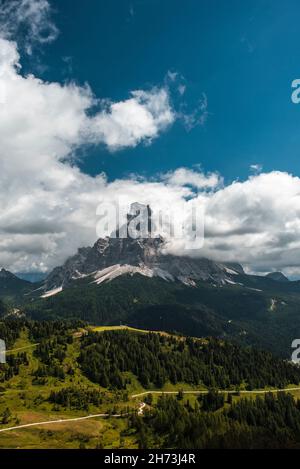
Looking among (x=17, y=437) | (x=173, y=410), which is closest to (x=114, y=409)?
(x=173, y=410)

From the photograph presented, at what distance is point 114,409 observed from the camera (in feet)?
653

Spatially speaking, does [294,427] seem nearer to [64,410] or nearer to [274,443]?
[274,443]

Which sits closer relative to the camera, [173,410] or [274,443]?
[274,443]

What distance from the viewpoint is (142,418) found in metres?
191

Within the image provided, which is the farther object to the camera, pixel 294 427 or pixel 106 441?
pixel 294 427
